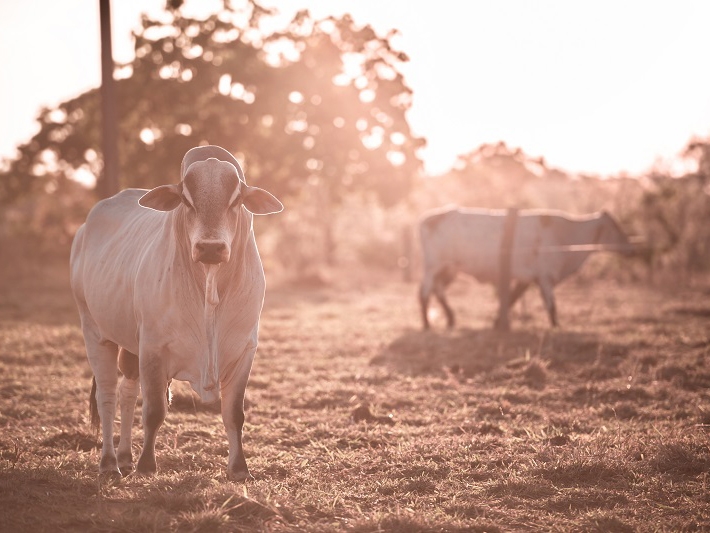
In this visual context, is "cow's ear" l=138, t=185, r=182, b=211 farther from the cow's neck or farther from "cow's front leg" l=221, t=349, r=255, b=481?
"cow's front leg" l=221, t=349, r=255, b=481

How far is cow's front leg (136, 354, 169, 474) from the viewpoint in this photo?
500 centimetres

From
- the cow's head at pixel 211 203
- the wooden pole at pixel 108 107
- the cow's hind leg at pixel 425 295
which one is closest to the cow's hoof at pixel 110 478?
the cow's head at pixel 211 203

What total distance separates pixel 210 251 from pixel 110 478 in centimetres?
157

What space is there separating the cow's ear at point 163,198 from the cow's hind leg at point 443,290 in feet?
30.0

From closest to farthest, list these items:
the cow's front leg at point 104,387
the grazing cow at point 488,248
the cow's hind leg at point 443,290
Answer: the cow's front leg at point 104,387, the cow's hind leg at point 443,290, the grazing cow at point 488,248

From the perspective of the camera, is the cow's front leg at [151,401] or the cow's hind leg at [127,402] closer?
the cow's front leg at [151,401]

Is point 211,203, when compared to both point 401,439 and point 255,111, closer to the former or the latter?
point 401,439

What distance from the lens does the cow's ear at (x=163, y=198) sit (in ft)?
16.2

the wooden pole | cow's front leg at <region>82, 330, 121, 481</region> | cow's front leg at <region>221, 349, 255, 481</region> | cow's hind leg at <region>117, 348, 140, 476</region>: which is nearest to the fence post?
the wooden pole

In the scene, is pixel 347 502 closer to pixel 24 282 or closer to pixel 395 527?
pixel 395 527

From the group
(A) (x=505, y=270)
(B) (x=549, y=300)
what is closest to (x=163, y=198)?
(A) (x=505, y=270)

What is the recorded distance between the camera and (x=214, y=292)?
495cm

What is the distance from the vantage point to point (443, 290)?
573 inches

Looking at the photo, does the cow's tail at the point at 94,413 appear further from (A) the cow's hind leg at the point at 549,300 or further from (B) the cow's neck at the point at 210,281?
(A) the cow's hind leg at the point at 549,300
